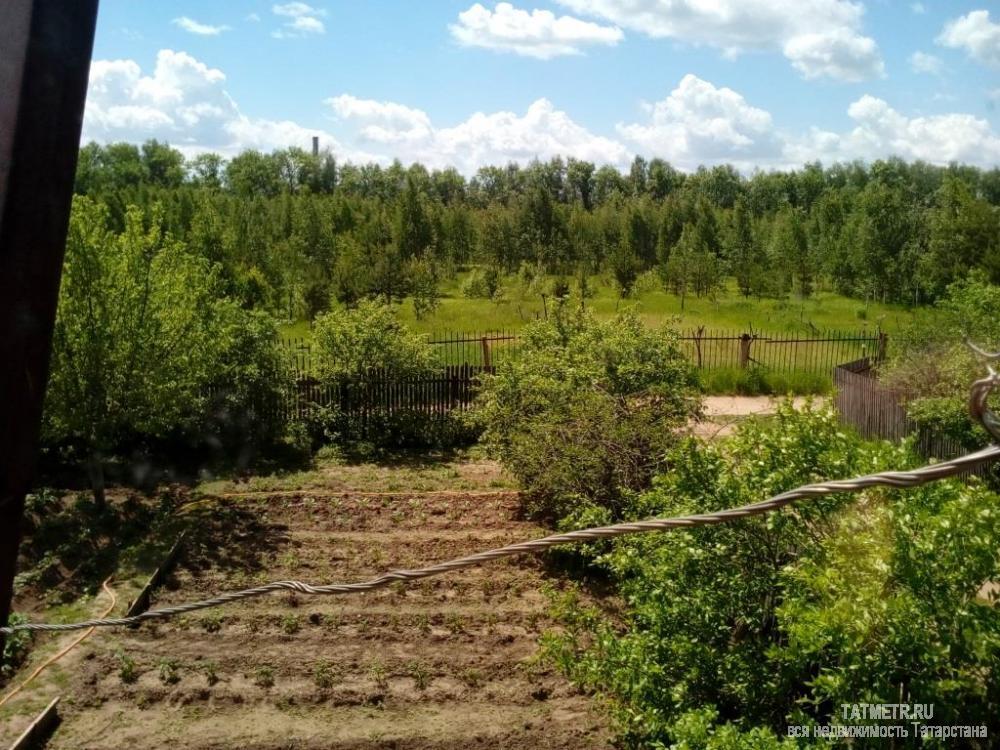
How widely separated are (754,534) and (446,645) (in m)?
3.74

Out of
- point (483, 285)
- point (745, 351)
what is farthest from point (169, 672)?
point (483, 285)

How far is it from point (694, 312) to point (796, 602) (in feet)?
97.8

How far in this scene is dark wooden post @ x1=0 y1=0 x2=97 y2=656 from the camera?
141 cm

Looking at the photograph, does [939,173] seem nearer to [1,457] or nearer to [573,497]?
[573,497]

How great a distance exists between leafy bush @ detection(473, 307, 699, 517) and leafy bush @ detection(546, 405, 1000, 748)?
11.5 ft

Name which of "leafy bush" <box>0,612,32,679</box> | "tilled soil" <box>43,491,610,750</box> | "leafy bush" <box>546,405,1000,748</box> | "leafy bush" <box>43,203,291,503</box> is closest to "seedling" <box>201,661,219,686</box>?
"tilled soil" <box>43,491,610,750</box>

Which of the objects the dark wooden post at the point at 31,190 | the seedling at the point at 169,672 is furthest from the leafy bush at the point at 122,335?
the dark wooden post at the point at 31,190

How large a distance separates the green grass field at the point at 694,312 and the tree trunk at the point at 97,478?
17.3m

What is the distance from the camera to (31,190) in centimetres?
145

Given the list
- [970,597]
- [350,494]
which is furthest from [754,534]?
[350,494]

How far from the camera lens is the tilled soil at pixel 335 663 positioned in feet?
22.0

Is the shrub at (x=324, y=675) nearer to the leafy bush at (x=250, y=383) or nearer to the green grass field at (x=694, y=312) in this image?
the leafy bush at (x=250, y=383)

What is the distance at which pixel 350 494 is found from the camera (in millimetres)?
12523

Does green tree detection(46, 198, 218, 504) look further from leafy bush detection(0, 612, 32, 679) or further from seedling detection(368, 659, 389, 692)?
seedling detection(368, 659, 389, 692)
